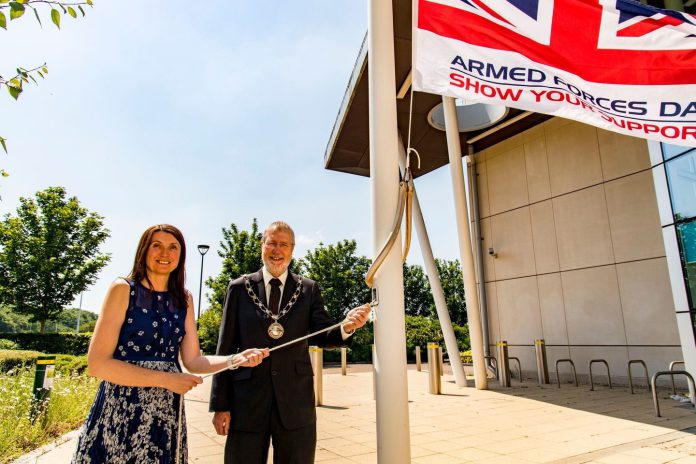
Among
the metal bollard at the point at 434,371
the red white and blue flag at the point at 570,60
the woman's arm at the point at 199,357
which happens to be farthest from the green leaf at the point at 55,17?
the metal bollard at the point at 434,371

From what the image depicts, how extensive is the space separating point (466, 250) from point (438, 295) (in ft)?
5.63

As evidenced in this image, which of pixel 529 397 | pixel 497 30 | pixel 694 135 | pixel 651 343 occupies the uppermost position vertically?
pixel 497 30

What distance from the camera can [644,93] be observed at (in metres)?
3.38

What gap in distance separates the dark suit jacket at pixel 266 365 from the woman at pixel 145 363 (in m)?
0.30

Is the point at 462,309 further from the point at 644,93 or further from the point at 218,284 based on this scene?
the point at 644,93

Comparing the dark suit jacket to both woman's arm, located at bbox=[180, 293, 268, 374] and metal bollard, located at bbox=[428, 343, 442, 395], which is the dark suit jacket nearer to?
woman's arm, located at bbox=[180, 293, 268, 374]

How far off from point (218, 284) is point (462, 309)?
78.0 ft

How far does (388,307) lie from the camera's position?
2.63 m

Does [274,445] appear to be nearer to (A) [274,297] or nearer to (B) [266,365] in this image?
(B) [266,365]

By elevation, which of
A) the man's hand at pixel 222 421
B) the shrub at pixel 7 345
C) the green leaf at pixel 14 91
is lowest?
the shrub at pixel 7 345

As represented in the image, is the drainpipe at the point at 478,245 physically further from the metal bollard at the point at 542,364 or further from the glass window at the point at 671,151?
the glass window at the point at 671,151

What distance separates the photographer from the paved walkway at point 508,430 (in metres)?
4.87

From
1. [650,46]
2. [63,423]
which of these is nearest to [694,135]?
[650,46]

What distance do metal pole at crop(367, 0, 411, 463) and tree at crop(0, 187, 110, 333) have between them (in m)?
24.9
